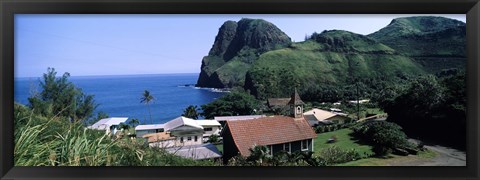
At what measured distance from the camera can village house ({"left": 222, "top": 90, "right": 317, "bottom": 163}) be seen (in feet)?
10.5

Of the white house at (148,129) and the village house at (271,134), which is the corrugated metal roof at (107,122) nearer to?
the white house at (148,129)

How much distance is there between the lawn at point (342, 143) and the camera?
316cm

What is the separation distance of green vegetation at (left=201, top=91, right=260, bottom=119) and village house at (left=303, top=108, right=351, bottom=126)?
17.3 inches

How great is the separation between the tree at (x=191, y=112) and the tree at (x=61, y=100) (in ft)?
2.42

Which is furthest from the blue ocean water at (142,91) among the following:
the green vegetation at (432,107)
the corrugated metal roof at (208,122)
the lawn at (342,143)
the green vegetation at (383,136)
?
the green vegetation at (432,107)

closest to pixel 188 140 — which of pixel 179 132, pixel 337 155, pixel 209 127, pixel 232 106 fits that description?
pixel 179 132

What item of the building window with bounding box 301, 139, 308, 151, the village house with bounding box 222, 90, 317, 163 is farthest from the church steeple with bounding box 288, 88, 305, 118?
the building window with bounding box 301, 139, 308, 151

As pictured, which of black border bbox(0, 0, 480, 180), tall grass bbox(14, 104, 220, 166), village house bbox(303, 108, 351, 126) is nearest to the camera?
black border bbox(0, 0, 480, 180)

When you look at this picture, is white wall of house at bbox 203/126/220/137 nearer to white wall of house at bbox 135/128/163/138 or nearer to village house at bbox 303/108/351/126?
white wall of house at bbox 135/128/163/138

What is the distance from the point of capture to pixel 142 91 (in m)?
3.22

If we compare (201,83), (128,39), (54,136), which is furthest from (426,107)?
(54,136)
